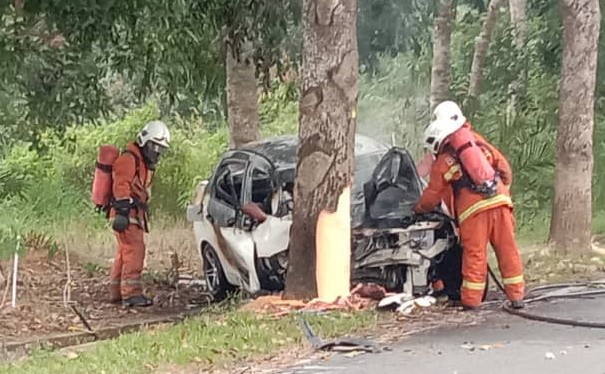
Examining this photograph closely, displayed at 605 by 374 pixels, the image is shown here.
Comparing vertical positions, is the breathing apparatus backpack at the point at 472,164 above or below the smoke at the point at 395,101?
below

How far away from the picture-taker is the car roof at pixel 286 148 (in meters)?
11.8

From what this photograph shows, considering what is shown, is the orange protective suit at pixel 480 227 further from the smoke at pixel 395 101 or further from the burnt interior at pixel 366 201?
the smoke at pixel 395 101

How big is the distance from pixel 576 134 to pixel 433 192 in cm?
358

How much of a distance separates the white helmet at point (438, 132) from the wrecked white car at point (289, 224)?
621 millimetres

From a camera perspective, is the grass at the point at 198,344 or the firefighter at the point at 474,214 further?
the firefighter at the point at 474,214

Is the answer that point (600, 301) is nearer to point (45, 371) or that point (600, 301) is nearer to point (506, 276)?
point (506, 276)

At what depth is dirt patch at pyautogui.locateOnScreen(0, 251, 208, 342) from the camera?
11810 millimetres

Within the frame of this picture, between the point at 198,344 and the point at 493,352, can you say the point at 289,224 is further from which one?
the point at 493,352

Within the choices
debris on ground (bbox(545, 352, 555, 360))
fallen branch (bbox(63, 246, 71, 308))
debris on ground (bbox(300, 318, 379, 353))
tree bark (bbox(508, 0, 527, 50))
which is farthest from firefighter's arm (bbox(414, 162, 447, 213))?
tree bark (bbox(508, 0, 527, 50))

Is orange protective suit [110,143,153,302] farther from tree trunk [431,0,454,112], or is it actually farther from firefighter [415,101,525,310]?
tree trunk [431,0,454,112]

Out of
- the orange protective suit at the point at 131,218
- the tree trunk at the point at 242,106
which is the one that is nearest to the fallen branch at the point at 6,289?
the orange protective suit at the point at 131,218

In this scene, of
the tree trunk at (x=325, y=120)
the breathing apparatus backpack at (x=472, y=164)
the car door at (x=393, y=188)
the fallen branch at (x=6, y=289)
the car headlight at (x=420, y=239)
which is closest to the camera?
the breathing apparatus backpack at (x=472, y=164)

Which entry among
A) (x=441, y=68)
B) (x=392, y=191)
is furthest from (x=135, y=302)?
(x=441, y=68)

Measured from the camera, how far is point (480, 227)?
954cm
